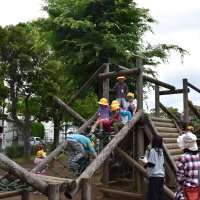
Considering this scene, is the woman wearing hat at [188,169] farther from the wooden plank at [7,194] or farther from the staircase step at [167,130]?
the staircase step at [167,130]

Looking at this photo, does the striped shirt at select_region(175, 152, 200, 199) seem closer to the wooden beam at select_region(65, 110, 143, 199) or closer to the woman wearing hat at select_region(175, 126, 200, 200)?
the woman wearing hat at select_region(175, 126, 200, 200)

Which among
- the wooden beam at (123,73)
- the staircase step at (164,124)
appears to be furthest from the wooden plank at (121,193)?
the wooden beam at (123,73)

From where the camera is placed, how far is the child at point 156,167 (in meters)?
7.50

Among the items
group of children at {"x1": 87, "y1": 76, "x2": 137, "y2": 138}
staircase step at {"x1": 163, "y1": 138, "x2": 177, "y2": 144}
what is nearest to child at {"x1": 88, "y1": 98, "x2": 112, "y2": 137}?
group of children at {"x1": 87, "y1": 76, "x2": 137, "y2": 138}

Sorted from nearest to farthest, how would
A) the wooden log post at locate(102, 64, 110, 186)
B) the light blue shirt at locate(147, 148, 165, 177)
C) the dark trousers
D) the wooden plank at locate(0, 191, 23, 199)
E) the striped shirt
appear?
the striped shirt → the wooden plank at locate(0, 191, 23, 199) → the light blue shirt at locate(147, 148, 165, 177) → the dark trousers → the wooden log post at locate(102, 64, 110, 186)

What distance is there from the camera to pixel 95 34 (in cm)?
1630

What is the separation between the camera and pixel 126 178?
44.8 ft

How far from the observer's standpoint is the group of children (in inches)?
383

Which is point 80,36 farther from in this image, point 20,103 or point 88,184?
point 20,103

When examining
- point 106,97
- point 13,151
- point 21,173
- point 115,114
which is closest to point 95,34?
point 106,97

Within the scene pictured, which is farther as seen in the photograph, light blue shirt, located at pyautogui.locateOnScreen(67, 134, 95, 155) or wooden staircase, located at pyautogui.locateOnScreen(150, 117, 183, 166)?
wooden staircase, located at pyautogui.locateOnScreen(150, 117, 183, 166)

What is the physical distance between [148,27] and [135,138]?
8.69m

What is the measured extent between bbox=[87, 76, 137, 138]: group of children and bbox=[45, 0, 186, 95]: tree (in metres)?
5.23

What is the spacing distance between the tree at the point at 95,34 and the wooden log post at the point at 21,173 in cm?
1001
